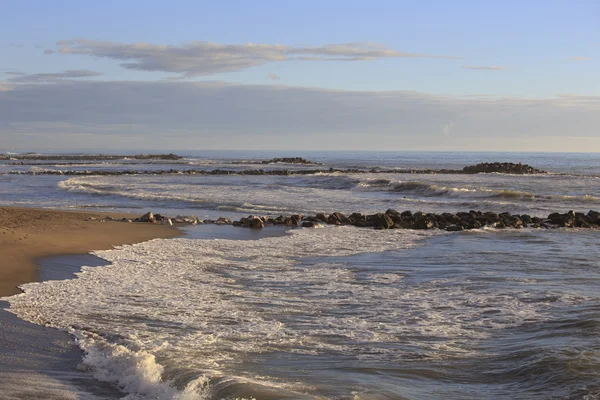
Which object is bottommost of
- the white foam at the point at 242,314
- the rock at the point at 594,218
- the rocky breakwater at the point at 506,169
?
the white foam at the point at 242,314

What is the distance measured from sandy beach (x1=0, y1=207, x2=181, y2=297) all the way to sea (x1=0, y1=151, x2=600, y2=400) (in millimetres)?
474

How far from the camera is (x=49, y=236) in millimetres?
14461

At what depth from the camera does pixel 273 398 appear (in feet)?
17.1

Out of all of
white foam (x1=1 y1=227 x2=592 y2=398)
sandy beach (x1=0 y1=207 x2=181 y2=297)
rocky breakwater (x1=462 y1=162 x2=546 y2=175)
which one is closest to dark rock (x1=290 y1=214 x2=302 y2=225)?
sandy beach (x1=0 y1=207 x2=181 y2=297)

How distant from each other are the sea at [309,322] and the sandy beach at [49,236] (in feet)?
1.56

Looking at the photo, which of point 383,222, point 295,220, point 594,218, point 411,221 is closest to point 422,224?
point 411,221

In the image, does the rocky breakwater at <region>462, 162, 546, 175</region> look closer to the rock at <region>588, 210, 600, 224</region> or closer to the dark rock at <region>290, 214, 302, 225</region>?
the rock at <region>588, 210, 600, 224</region>

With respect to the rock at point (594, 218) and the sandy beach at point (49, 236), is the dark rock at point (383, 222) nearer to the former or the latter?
the sandy beach at point (49, 236)

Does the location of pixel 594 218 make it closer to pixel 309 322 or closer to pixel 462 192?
pixel 462 192

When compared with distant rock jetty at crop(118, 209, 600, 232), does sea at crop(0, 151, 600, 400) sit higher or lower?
lower

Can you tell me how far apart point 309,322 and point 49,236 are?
8.64 meters

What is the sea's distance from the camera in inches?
224

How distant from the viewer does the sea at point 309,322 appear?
18.7 feet

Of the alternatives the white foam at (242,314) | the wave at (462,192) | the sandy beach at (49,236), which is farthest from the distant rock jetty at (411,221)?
the wave at (462,192)
